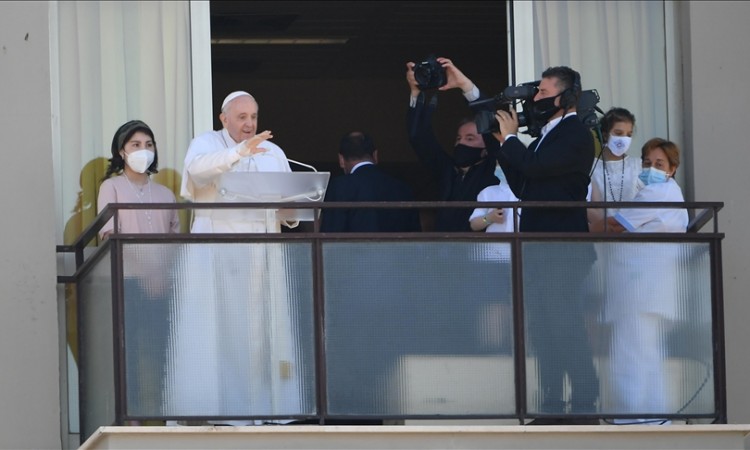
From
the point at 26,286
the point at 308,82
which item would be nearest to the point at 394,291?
the point at 26,286

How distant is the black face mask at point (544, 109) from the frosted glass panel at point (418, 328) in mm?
716

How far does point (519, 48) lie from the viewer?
10.9 meters

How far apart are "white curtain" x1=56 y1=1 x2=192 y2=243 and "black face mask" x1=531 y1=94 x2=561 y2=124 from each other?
2.28 metres

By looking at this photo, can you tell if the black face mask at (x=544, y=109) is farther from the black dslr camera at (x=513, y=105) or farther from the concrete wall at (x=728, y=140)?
the concrete wall at (x=728, y=140)

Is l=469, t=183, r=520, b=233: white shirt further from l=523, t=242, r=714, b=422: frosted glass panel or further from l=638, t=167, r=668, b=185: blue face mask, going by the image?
l=638, t=167, r=668, b=185: blue face mask

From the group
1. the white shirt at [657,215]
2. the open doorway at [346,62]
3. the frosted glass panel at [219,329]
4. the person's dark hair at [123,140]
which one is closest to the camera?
the frosted glass panel at [219,329]

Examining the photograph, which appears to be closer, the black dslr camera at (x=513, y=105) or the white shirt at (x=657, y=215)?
the black dslr camera at (x=513, y=105)

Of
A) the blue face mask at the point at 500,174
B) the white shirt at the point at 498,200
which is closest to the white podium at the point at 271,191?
the white shirt at the point at 498,200

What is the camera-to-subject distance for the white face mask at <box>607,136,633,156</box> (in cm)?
995

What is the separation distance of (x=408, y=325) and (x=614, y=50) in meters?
2.81

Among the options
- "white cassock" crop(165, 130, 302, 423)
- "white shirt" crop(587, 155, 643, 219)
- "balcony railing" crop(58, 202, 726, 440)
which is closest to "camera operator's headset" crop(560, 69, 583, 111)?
"balcony railing" crop(58, 202, 726, 440)

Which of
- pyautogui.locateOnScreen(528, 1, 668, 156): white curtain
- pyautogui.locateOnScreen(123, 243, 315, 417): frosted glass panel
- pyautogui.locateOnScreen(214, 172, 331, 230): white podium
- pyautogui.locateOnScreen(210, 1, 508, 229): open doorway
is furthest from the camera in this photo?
pyautogui.locateOnScreen(210, 1, 508, 229): open doorway

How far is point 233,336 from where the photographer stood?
9.00m

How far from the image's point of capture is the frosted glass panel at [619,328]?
9195 mm
